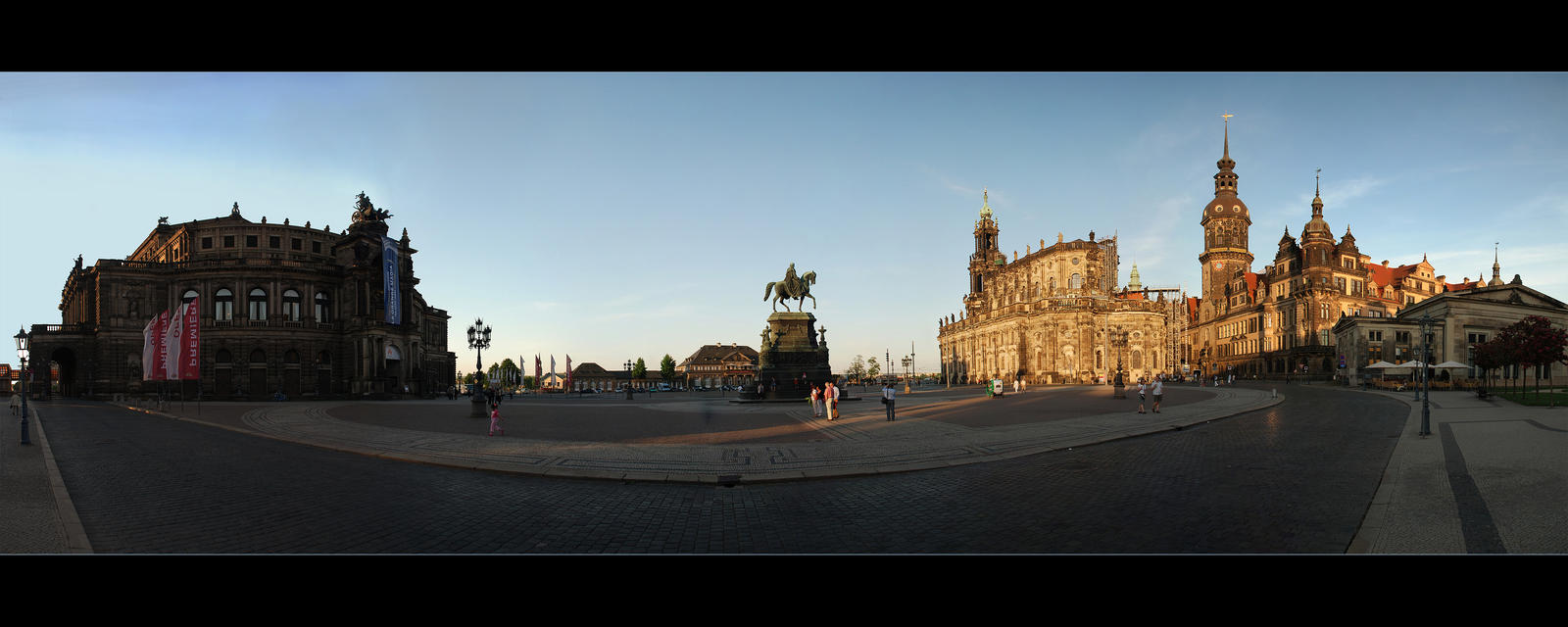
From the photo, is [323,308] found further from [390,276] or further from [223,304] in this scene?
[223,304]

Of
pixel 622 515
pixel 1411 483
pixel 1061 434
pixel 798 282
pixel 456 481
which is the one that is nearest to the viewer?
pixel 622 515

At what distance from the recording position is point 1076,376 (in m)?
88.8

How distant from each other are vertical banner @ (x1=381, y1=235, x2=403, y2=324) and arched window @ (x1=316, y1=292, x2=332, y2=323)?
503 centimetres

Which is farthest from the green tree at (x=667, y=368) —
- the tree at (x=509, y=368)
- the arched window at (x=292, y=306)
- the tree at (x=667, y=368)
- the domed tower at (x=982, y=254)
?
the arched window at (x=292, y=306)

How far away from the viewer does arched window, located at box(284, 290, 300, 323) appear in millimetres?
52750

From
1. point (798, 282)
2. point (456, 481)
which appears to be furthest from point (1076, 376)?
point (456, 481)

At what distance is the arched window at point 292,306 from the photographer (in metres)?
Result: 52.8

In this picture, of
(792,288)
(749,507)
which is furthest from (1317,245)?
(749,507)

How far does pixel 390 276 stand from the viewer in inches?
2125

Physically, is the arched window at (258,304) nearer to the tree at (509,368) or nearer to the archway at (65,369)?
the archway at (65,369)

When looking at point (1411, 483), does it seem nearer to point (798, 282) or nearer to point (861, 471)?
point (861, 471)

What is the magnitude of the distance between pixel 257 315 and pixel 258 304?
0.99 metres

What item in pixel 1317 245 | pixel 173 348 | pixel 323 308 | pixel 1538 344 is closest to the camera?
pixel 173 348

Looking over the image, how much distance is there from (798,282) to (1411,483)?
29.6 metres
